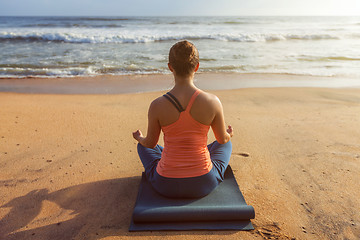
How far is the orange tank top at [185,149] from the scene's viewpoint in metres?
2.15

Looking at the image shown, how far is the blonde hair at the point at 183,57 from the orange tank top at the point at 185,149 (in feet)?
0.67

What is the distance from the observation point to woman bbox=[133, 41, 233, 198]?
2076 millimetres

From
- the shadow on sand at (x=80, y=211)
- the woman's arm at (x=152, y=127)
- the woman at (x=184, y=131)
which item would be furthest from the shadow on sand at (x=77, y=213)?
the woman's arm at (x=152, y=127)

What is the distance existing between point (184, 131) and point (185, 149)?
18 centimetres

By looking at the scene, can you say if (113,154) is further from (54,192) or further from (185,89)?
(185,89)

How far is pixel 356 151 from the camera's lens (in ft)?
12.0

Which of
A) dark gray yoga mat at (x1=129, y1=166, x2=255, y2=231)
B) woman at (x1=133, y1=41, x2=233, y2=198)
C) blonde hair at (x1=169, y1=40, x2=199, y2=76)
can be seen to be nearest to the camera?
blonde hair at (x1=169, y1=40, x2=199, y2=76)

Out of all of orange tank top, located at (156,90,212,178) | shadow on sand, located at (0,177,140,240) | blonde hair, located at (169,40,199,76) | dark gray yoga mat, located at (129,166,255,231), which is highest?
blonde hair, located at (169,40,199,76)

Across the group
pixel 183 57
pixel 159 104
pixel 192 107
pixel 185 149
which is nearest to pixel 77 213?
pixel 185 149

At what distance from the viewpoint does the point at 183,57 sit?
1963mm

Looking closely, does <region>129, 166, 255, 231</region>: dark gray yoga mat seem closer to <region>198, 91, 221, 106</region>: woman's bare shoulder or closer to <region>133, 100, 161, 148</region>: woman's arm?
<region>133, 100, 161, 148</region>: woman's arm

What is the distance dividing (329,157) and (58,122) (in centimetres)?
420

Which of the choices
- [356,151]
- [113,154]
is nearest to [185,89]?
[113,154]

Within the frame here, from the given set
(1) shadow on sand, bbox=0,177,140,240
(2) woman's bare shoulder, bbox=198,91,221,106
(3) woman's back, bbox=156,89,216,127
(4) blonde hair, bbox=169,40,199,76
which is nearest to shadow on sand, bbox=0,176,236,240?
(1) shadow on sand, bbox=0,177,140,240
